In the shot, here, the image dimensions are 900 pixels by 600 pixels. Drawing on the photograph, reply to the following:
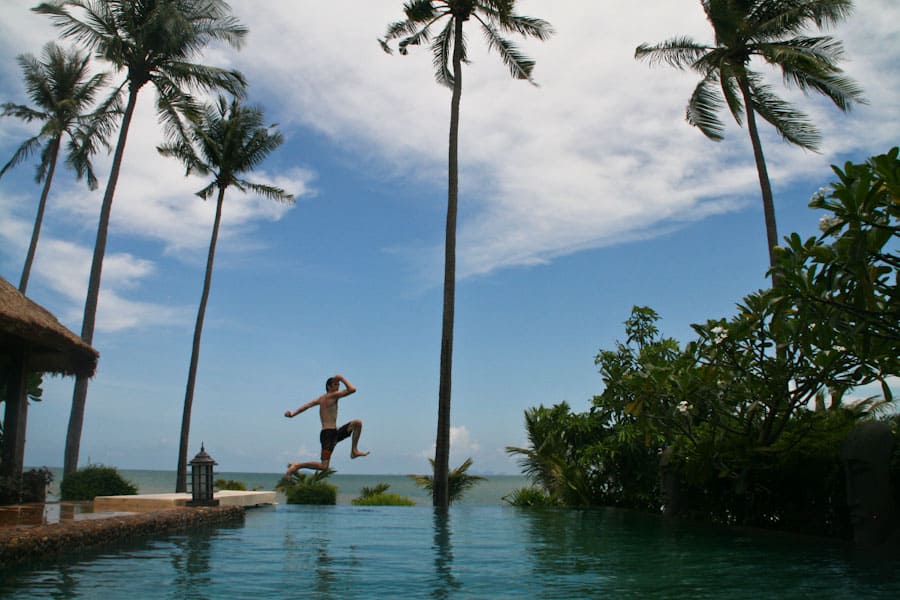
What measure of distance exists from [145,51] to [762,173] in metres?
17.6

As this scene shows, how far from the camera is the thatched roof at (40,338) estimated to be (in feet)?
36.1

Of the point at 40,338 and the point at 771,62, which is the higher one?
the point at 771,62

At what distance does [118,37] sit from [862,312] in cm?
2090

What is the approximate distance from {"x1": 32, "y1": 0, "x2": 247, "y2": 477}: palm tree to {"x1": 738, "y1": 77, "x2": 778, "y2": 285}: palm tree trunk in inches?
582

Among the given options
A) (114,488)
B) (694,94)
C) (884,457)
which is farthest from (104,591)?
(694,94)

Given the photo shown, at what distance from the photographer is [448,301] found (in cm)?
1877

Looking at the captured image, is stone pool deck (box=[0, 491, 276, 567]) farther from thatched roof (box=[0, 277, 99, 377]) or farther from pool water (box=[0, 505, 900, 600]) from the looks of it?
thatched roof (box=[0, 277, 99, 377])

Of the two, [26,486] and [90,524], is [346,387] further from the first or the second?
[90,524]

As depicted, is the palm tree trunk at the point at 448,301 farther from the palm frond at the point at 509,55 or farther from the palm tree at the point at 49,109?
the palm tree at the point at 49,109

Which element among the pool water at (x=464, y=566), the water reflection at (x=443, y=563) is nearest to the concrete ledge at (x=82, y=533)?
the pool water at (x=464, y=566)

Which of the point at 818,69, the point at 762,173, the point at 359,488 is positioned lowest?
the point at 359,488

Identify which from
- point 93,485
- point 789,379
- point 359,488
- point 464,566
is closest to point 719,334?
point 789,379

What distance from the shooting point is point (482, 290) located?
24.1 metres

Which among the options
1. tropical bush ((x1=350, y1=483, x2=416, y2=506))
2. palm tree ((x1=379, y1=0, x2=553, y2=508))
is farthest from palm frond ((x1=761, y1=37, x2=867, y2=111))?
tropical bush ((x1=350, y1=483, x2=416, y2=506))
